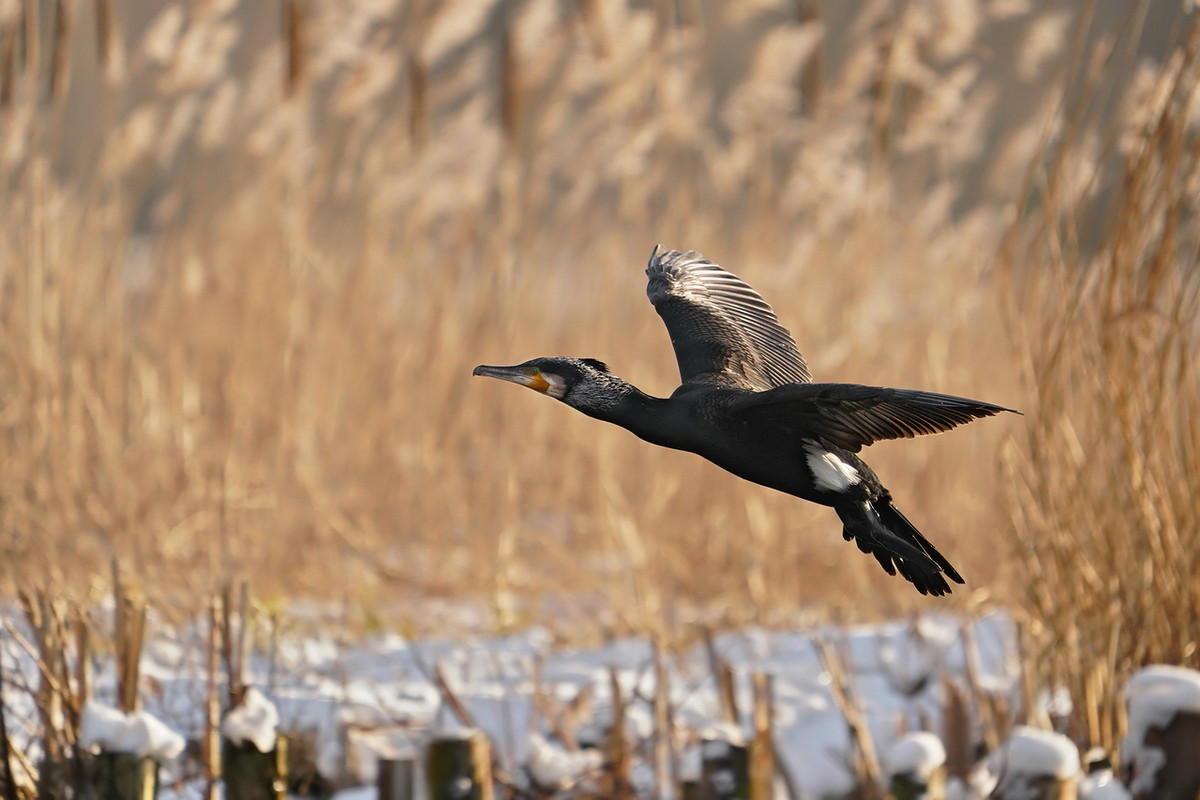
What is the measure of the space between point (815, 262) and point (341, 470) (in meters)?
1.59

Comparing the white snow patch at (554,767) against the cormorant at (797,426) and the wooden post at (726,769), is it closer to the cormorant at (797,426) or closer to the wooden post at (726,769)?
the wooden post at (726,769)

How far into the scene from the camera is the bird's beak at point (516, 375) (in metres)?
1.20

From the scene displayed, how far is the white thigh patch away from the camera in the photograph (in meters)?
1.21

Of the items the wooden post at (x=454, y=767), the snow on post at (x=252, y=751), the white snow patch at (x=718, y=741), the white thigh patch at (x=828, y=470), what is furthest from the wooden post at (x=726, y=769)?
the white thigh patch at (x=828, y=470)

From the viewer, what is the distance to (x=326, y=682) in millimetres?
3197

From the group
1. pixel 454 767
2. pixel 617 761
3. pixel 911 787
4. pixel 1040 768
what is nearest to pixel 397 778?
pixel 454 767

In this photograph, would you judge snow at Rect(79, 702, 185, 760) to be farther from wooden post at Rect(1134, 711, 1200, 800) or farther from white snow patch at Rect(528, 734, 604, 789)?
wooden post at Rect(1134, 711, 1200, 800)

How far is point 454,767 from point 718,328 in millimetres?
1075

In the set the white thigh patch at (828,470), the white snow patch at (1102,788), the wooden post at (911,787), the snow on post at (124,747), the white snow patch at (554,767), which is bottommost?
the white snow patch at (1102,788)

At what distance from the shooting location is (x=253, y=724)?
227cm

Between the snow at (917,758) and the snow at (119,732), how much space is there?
1.29 m

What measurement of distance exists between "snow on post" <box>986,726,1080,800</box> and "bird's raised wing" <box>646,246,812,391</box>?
934mm

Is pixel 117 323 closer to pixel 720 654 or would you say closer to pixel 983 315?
pixel 720 654

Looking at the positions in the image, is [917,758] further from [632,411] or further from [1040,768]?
[632,411]
